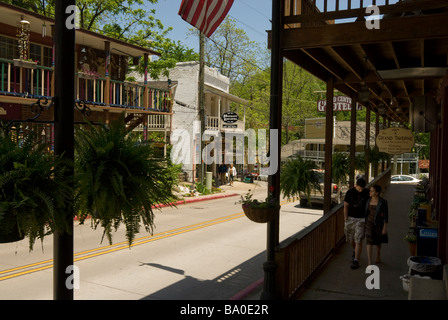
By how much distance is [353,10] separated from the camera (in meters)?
6.86

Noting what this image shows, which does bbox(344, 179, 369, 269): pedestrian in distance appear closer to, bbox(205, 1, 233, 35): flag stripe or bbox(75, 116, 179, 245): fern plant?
bbox(205, 1, 233, 35): flag stripe

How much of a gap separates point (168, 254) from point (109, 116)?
10479mm

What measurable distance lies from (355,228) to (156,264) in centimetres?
431

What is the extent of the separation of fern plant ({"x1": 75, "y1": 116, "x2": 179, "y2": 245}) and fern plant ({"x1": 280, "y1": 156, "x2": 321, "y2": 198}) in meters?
5.43

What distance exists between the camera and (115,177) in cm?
360

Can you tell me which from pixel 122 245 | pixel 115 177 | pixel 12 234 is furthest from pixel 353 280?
pixel 12 234

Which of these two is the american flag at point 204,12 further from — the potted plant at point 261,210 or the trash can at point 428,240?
the trash can at point 428,240

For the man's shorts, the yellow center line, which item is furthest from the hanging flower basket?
the man's shorts

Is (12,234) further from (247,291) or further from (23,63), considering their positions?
(23,63)

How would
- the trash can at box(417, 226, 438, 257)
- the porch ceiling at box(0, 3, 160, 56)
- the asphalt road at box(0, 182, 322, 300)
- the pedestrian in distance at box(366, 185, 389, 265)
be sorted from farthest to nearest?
the porch ceiling at box(0, 3, 160, 56), the pedestrian in distance at box(366, 185, 389, 265), the trash can at box(417, 226, 438, 257), the asphalt road at box(0, 182, 322, 300)

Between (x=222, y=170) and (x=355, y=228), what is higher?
(x=222, y=170)

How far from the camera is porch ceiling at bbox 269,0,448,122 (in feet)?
21.0
